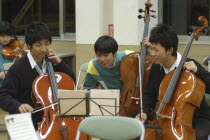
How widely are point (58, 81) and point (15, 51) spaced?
160 centimetres

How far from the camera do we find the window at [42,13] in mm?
6339

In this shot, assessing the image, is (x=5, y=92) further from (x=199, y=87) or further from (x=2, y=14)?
(x=2, y=14)

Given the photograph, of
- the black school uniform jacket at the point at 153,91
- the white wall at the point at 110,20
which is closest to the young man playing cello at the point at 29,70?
the black school uniform jacket at the point at 153,91

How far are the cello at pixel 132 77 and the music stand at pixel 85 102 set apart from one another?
21.9 inches

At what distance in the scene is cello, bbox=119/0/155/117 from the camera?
11.3ft

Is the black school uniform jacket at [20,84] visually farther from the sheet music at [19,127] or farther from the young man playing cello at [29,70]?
the sheet music at [19,127]

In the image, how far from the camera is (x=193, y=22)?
17.8 ft

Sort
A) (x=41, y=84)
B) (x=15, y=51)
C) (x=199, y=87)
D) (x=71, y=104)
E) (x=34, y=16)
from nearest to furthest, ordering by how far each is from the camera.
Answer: (x=71, y=104) < (x=199, y=87) < (x=41, y=84) < (x=15, y=51) < (x=34, y=16)

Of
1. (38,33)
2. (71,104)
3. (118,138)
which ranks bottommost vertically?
(118,138)

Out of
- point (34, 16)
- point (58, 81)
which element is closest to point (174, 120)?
point (58, 81)

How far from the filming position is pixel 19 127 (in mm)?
2078

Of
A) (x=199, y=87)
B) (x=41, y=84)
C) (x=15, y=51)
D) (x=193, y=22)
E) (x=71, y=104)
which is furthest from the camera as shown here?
(x=193, y=22)

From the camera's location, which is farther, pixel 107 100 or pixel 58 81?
pixel 58 81

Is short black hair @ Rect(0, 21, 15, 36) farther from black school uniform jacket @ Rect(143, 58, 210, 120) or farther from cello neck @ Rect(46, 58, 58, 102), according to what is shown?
black school uniform jacket @ Rect(143, 58, 210, 120)
